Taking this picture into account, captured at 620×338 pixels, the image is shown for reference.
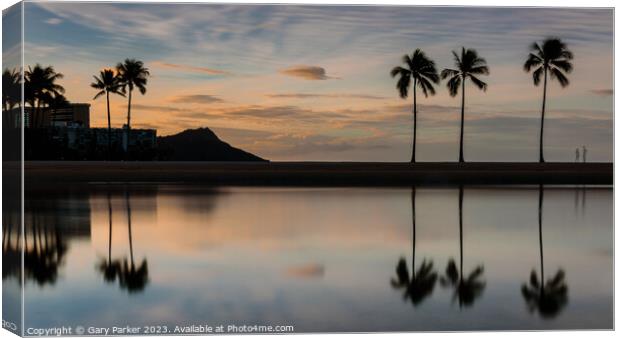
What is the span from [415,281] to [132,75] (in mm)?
9208

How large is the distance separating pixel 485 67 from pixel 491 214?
4589mm

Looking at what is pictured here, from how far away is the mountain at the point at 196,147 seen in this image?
19.3 m

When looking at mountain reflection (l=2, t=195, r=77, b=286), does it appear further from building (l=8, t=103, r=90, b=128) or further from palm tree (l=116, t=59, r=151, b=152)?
palm tree (l=116, t=59, r=151, b=152)

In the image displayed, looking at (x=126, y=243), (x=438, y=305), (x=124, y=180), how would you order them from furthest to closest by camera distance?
(x=124, y=180) → (x=126, y=243) → (x=438, y=305)

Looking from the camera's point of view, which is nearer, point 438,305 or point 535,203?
point 438,305

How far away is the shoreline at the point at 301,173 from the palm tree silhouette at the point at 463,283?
4825 mm

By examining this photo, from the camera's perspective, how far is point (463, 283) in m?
10.7

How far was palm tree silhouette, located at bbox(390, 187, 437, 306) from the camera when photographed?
33.7 feet

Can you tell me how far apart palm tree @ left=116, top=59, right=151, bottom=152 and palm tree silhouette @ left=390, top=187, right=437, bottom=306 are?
5.62m

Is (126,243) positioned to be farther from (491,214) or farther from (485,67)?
(491,214)

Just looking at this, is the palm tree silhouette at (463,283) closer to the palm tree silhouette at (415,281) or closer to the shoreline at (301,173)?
the palm tree silhouette at (415,281)

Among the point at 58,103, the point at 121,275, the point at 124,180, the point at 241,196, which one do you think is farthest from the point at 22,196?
the point at 124,180

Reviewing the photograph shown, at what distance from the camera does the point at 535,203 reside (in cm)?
1997

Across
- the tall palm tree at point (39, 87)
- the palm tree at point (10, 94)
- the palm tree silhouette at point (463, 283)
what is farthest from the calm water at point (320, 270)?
the palm tree at point (10, 94)
